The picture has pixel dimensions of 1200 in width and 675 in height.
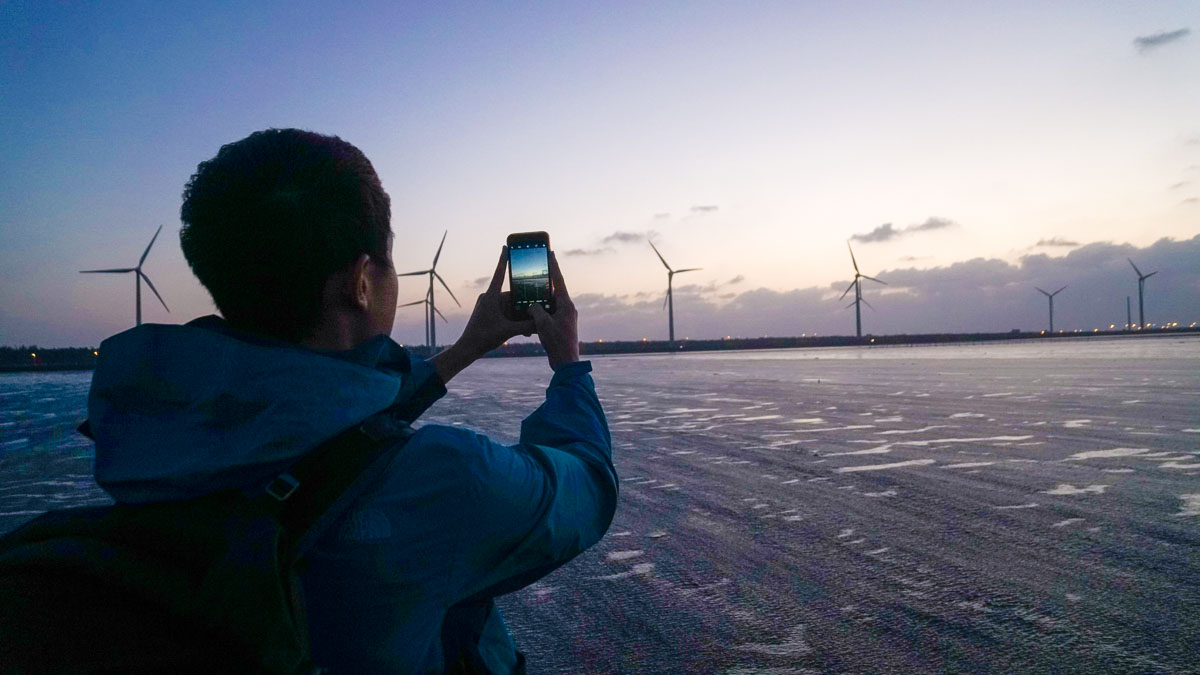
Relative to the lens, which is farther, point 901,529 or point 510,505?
point 901,529

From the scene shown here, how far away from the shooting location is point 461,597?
146 centimetres

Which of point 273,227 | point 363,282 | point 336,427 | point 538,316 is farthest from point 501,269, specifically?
point 336,427

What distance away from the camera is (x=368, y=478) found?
4.12 feet

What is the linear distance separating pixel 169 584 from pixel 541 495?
63 centimetres

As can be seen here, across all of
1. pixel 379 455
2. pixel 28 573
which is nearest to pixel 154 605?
pixel 28 573

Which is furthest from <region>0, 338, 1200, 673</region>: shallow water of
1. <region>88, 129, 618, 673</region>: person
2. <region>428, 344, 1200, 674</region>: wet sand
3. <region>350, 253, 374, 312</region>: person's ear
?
<region>350, 253, 374, 312</region>: person's ear

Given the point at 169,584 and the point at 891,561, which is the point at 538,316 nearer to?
the point at 169,584

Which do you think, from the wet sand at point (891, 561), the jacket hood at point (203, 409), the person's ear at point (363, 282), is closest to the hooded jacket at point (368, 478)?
the jacket hood at point (203, 409)

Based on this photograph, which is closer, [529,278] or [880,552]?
[529,278]

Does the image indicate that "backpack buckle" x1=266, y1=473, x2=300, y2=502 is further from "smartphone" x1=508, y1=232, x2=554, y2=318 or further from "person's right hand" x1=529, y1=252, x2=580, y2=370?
"smartphone" x1=508, y1=232, x2=554, y2=318

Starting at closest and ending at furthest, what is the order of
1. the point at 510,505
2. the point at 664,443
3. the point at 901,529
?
the point at 510,505, the point at 901,529, the point at 664,443

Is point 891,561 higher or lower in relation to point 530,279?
lower

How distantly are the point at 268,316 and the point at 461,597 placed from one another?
0.68 meters

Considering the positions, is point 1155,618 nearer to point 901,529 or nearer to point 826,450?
point 901,529
